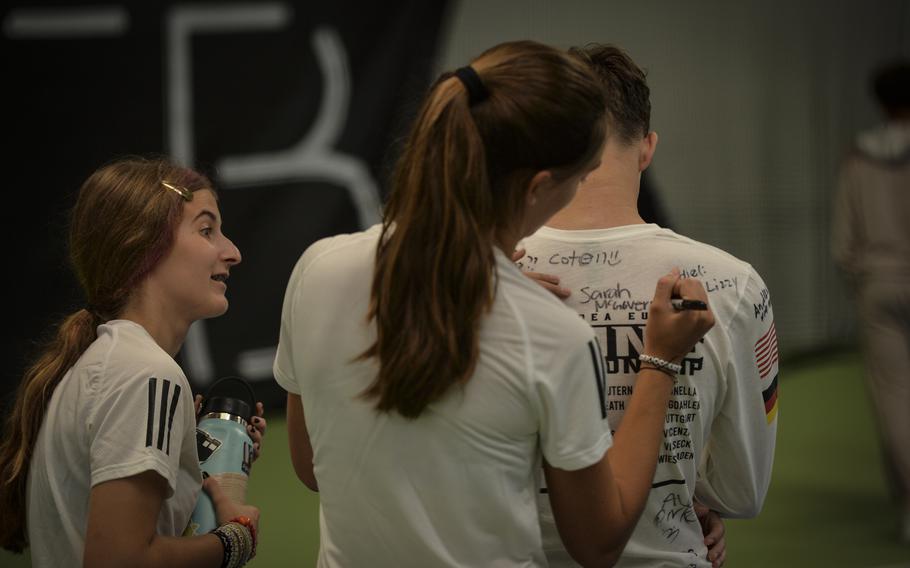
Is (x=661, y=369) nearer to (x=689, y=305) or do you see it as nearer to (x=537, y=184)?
(x=689, y=305)

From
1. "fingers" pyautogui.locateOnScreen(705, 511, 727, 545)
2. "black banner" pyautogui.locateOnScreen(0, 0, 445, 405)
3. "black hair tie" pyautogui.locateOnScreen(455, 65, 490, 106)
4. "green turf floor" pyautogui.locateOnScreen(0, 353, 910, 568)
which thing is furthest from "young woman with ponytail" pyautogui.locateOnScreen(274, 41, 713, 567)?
"black banner" pyautogui.locateOnScreen(0, 0, 445, 405)

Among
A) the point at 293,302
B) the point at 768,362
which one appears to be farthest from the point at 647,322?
the point at 293,302

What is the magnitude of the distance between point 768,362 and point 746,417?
79 millimetres

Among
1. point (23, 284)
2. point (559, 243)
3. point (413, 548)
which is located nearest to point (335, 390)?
point (413, 548)

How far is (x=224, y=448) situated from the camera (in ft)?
5.47

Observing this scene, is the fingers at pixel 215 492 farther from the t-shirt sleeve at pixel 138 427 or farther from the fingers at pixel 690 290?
the fingers at pixel 690 290

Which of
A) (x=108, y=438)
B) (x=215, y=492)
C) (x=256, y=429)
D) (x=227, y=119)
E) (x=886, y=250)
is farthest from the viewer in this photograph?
(x=227, y=119)

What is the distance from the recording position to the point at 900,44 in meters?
5.92

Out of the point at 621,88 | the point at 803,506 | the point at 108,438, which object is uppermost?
the point at 621,88

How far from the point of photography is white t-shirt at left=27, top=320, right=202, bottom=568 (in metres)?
1.40

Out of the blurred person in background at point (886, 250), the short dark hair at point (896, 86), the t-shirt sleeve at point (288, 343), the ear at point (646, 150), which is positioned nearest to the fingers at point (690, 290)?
the ear at point (646, 150)

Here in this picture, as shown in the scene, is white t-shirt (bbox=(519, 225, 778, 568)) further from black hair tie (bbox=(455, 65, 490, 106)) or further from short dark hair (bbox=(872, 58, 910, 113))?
short dark hair (bbox=(872, 58, 910, 113))

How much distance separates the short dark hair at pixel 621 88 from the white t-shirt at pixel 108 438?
0.67 m

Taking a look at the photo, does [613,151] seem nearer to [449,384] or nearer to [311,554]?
[449,384]
